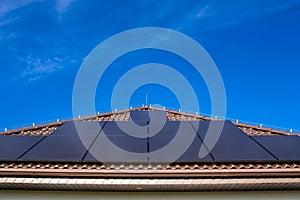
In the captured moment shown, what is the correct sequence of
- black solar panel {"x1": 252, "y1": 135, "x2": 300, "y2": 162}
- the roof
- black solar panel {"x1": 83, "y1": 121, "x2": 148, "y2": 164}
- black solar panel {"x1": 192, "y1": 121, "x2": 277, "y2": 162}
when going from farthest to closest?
black solar panel {"x1": 252, "y1": 135, "x2": 300, "y2": 162} → black solar panel {"x1": 192, "y1": 121, "x2": 277, "y2": 162} → black solar panel {"x1": 83, "y1": 121, "x2": 148, "y2": 164} → the roof

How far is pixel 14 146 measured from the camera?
753cm

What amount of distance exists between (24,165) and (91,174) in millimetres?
1391

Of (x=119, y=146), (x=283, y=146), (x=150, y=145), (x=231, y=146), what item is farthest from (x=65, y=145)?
(x=283, y=146)

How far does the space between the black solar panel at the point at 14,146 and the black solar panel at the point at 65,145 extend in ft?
0.66

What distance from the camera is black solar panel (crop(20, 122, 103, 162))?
6.68m

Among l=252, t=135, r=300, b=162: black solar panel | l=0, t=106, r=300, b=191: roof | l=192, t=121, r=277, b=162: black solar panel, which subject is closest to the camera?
l=0, t=106, r=300, b=191: roof

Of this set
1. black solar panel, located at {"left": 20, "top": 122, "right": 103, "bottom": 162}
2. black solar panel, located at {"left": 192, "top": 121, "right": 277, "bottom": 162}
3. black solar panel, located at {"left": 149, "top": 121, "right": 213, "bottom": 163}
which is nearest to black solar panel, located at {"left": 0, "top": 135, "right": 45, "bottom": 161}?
black solar panel, located at {"left": 20, "top": 122, "right": 103, "bottom": 162}

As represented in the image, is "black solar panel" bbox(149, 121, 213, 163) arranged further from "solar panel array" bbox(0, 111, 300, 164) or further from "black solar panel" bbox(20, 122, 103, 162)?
"black solar panel" bbox(20, 122, 103, 162)

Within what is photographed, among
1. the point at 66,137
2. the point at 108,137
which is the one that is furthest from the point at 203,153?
the point at 66,137

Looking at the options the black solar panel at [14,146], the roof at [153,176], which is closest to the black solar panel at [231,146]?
the roof at [153,176]

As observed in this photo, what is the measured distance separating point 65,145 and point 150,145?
1841 mm

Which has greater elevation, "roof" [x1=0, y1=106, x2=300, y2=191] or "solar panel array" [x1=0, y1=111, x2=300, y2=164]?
"solar panel array" [x1=0, y1=111, x2=300, y2=164]

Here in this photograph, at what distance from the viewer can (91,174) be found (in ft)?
20.6

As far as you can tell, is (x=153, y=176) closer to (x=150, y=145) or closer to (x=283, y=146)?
(x=150, y=145)
